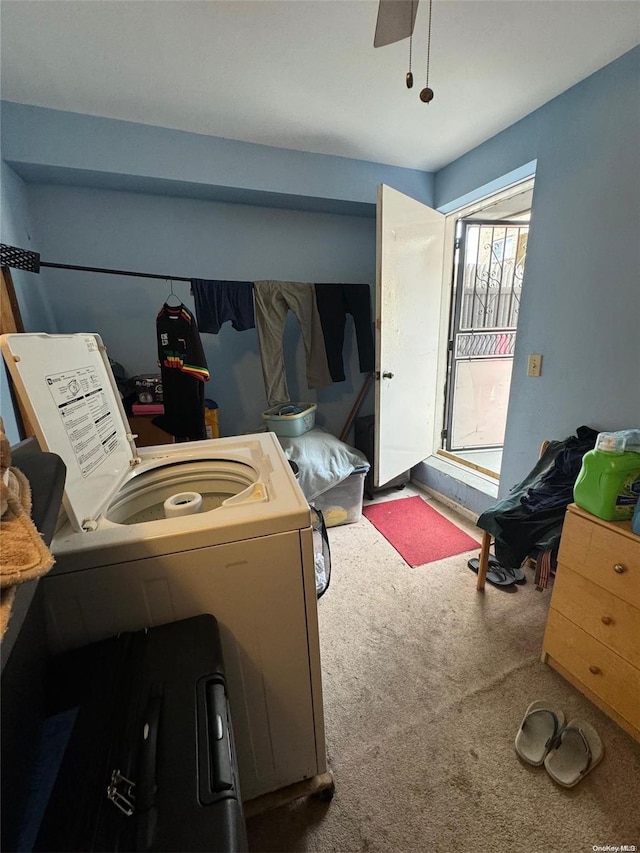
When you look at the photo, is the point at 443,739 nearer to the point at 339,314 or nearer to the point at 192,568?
the point at 192,568

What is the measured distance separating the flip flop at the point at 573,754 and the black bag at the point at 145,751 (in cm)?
108

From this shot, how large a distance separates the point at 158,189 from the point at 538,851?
3.17 meters

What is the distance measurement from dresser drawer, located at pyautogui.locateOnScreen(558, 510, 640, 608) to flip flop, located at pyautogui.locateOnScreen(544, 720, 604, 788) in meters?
0.46

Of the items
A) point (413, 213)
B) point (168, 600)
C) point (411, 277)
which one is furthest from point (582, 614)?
point (413, 213)

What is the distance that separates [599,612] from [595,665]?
192mm

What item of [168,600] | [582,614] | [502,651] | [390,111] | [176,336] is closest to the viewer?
[168,600]

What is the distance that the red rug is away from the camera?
2.07 m

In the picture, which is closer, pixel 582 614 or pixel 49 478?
pixel 49 478

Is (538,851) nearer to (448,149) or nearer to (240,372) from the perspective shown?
(240,372)

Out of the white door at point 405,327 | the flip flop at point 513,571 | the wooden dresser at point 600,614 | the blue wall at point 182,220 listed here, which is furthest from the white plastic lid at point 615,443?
the blue wall at point 182,220

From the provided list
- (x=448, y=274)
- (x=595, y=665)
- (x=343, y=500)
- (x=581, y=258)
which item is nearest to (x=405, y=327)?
(x=448, y=274)

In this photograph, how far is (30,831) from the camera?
419 millimetres

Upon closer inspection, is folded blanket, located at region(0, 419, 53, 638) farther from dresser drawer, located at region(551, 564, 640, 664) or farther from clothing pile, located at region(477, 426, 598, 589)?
clothing pile, located at region(477, 426, 598, 589)

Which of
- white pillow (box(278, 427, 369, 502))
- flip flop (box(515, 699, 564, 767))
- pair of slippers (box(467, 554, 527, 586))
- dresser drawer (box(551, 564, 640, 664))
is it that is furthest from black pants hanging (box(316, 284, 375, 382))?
flip flop (box(515, 699, 564, 767))
